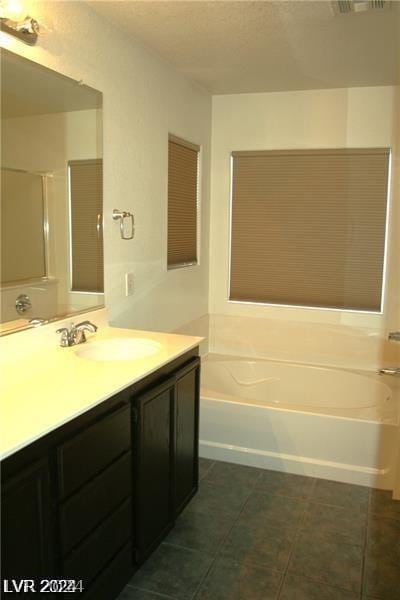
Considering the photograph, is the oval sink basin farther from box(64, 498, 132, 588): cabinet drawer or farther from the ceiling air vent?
the ceiling air vent

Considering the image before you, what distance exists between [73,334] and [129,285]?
0.68m

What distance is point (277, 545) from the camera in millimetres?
2266

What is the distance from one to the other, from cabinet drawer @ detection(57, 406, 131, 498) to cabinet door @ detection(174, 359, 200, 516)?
450 millimetres

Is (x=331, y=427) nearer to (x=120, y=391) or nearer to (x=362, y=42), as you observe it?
(x=120, y=391)

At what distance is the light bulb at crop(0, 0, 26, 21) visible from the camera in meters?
1.77

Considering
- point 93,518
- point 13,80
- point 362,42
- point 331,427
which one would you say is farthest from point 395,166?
point 93,518

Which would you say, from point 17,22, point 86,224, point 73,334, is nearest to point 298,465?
point 73,334

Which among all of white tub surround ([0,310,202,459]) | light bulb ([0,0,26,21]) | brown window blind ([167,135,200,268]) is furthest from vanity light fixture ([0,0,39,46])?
brown window blind ([167,135,200,268])

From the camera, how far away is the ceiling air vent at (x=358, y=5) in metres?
2.13

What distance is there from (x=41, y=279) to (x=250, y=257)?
2200 millimetres

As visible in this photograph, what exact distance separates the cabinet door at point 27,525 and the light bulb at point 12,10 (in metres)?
1.55

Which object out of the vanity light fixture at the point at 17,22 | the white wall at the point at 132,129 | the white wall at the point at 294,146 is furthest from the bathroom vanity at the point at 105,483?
the white wall at the point at 294,146

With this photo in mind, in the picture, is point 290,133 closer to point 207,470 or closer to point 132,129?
point 132,129

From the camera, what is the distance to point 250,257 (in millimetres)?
4031
